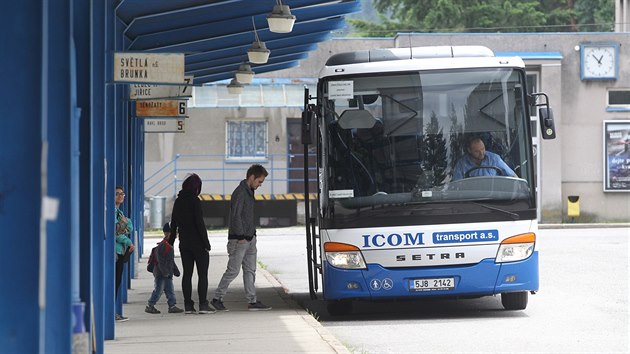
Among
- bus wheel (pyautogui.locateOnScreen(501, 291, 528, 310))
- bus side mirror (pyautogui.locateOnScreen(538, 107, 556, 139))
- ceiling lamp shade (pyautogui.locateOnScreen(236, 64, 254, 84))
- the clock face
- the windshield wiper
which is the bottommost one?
bus wheel (pyautogui.locateOnScreen(501, 291, 528, 310))

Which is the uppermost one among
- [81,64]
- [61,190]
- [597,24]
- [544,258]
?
[597,24]

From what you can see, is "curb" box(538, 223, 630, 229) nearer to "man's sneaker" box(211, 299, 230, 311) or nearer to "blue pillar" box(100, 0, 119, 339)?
"man's sneaker" box(211, 299, 230, 311)

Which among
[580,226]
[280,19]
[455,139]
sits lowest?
[580,226]

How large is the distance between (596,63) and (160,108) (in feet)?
74.9

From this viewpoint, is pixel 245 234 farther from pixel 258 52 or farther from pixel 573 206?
pixel 573 206

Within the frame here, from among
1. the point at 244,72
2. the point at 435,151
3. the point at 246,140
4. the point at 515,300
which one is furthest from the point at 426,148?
the point at 246,140

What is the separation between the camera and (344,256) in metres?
14.0

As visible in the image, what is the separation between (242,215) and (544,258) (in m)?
10.1

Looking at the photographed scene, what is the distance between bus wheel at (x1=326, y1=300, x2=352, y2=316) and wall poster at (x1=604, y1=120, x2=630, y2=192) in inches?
1012

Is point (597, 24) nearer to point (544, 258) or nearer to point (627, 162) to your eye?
point (627, 162)

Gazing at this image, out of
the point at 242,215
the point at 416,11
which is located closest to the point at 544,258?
the point at 242,215

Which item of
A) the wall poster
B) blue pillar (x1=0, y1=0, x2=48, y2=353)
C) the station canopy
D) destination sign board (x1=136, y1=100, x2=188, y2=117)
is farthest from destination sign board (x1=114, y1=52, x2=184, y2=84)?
the wall poster

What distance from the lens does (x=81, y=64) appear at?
8.73 metres

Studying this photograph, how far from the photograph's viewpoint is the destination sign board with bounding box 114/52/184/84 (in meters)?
12.1
